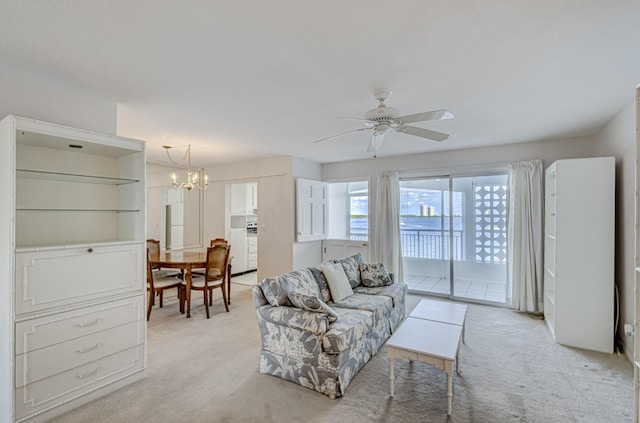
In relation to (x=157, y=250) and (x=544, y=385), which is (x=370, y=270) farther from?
(x=157, y=250)

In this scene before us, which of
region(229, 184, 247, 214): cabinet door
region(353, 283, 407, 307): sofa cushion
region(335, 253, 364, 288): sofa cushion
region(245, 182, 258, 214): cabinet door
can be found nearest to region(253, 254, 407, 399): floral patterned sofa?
region(353, 283, 407, 307): sofa cushion

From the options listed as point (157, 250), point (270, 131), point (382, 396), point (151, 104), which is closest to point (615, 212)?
point (382, 396)

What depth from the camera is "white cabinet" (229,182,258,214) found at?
22.4 ft

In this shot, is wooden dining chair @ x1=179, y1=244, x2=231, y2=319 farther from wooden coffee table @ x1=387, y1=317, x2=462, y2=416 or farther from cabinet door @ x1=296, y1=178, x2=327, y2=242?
wooden coffee table @ x1=387, y1=317, x2=462, y2=416

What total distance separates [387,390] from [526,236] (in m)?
3.39

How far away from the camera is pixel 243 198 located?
284 inches

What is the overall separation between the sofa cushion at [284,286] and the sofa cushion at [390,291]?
0.76m

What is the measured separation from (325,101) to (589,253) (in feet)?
10.7

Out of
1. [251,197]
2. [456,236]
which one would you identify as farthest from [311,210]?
[456,236]

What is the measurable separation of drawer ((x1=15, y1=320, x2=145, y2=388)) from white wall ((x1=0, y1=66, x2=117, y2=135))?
1705 millimetres

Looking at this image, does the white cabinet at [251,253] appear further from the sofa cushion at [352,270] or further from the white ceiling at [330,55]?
the white ceiling at [330,55]

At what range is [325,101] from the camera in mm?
2838

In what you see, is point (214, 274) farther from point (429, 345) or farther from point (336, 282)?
point (429, 345)

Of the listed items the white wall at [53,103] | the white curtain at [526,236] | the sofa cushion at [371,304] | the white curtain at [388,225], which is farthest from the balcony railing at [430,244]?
the white wall at [53,103]
